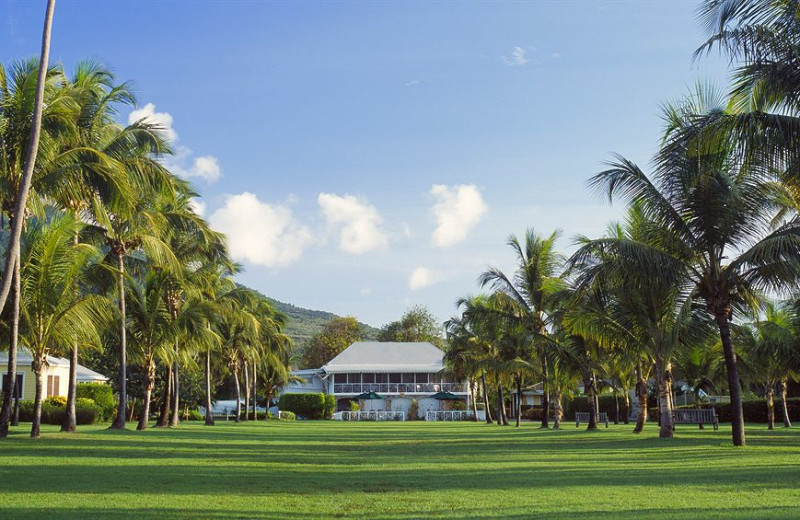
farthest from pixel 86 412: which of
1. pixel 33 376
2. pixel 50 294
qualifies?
pixel 50 294

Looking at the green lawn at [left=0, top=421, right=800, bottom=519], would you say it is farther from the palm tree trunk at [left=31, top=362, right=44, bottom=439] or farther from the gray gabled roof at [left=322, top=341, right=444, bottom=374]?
the gray gabled roof at [left=322, top=341, right=444, bottom=374]

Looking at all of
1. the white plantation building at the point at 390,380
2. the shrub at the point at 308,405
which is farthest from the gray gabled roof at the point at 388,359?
the shrub at the point at 308,405

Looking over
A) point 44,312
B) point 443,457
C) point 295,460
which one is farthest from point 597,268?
point 44,312

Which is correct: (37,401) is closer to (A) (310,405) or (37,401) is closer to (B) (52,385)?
(B) (52,385)

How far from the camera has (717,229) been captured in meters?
19.0

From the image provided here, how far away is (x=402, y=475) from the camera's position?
503 inches

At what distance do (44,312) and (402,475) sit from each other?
11185mm

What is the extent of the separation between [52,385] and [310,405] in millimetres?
22120

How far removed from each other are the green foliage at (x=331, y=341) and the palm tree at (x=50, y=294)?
67.3 m

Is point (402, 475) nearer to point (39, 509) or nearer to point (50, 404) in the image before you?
point (39, 509)

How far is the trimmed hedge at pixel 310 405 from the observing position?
196 feet

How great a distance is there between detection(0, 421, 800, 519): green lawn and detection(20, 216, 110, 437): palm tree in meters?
2.45

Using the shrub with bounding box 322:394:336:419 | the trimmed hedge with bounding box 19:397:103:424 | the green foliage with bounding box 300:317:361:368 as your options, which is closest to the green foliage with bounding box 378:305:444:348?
the green foliage with bounding box 300:317:361:368

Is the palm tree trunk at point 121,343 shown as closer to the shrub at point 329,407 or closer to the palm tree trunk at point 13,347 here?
the palm tree trunk at point 13,347
